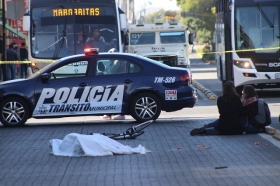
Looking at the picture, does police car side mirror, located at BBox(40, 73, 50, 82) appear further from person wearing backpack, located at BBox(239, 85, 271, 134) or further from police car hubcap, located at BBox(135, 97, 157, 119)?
person wearing backpack, located at BBox(239, 85, 271, 134)

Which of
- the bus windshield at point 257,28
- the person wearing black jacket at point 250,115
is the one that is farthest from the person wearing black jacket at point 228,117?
the bus windshield at point 257,28

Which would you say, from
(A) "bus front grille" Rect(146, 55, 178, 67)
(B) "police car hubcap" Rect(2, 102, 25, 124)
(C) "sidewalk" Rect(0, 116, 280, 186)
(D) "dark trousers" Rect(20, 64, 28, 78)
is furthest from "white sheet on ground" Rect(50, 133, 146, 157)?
(D) "dark trousers" Rect(20, 64, 28, 78)

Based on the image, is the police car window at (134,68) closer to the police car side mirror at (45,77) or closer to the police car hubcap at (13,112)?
the police car side mirror at (45,77)

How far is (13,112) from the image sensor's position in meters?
15.8

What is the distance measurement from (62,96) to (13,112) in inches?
43.3

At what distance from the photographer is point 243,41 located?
22.9 meters

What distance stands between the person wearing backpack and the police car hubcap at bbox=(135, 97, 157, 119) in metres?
2.86

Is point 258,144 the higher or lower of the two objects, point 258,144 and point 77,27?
the lower

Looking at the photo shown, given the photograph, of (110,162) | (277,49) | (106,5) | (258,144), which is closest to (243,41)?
(277,49)

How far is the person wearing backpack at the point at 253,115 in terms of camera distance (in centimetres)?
1350

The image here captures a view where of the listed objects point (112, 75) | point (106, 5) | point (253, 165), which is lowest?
point (253, 165)

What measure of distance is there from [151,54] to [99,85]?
13.9 meters

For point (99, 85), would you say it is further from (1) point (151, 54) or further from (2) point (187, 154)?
(1) point (151, 54)

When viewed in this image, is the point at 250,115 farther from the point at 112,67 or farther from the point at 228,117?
the point at 112,67
